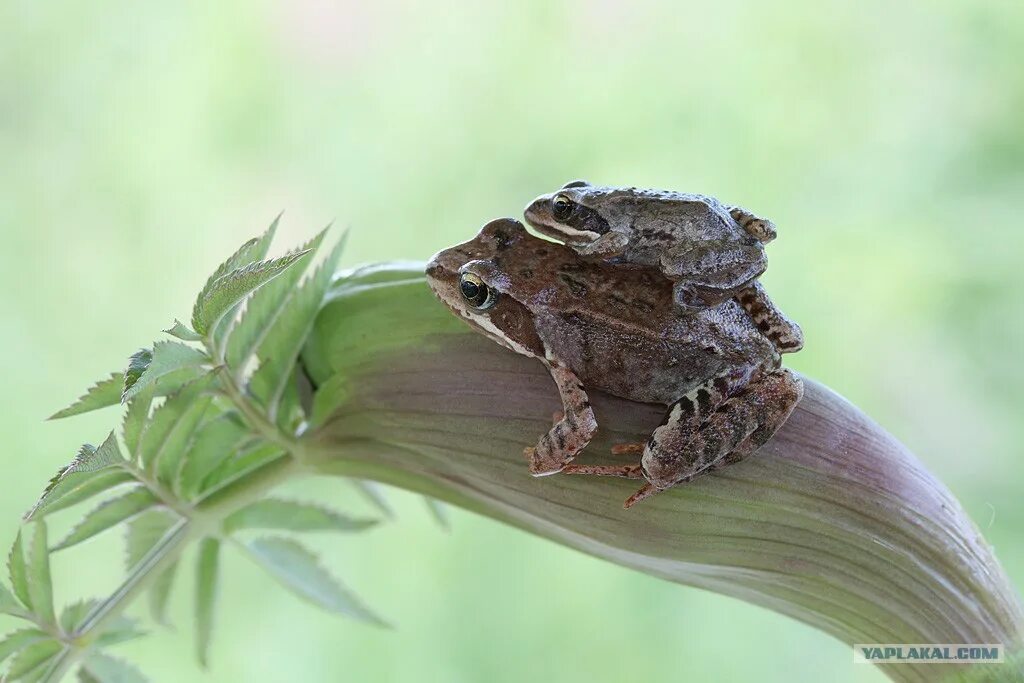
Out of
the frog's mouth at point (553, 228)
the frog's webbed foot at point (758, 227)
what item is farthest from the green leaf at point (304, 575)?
the frog's webbed foot at point (758, 227)

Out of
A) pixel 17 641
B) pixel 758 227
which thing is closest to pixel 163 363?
pixel 17 641

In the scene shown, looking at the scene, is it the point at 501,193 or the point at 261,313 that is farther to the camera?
the point at 501,193

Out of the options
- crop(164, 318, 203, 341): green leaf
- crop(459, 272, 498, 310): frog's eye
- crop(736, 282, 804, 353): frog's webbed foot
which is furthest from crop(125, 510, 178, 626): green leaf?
crop(736, 282, 804, 353): frog's webbed foot

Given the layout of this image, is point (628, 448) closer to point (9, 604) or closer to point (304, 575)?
point (304, 575)

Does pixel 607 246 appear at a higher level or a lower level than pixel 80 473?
higher

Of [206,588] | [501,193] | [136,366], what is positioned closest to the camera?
[136,366]

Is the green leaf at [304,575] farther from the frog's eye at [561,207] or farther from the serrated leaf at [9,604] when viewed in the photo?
the frog's eye at [561,207]
